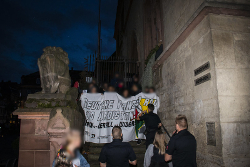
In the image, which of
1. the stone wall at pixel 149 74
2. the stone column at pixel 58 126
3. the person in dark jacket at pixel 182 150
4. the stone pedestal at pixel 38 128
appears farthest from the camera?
the stone wall at pixel 149 74

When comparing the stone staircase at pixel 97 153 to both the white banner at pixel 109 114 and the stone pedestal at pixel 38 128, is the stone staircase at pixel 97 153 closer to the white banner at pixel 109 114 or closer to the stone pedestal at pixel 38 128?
the white banner at pixel 109 114

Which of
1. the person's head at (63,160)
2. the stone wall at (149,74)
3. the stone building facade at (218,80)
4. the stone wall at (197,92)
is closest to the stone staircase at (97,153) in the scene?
the stone wall at (197,92)

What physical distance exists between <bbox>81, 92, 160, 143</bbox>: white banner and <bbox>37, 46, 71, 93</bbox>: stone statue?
1.94 meters

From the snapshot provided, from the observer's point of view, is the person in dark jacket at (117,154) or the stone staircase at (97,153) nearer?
the person in dark jacket at (117,154)

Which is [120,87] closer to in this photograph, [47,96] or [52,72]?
[52,72]

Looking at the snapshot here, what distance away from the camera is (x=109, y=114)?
666cm

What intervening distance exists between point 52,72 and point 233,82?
165 inches

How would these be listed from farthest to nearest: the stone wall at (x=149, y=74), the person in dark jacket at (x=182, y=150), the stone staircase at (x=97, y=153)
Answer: the stone wall at (x=149, y=74) → the stone staircase at (x=97, y=153) → the person in dark jacket at (x=182, y=150)

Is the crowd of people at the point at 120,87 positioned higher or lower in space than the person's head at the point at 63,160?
higher

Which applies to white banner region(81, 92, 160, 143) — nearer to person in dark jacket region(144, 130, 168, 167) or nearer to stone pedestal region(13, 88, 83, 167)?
stone pedestal region(13, 88, 83, 167)

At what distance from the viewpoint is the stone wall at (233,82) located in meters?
3.06

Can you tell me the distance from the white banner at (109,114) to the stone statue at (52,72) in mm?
1942

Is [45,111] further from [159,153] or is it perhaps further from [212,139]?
[212,139]

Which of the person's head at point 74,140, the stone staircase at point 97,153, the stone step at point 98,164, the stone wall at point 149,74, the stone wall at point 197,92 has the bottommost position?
the stone step at point 98,164
